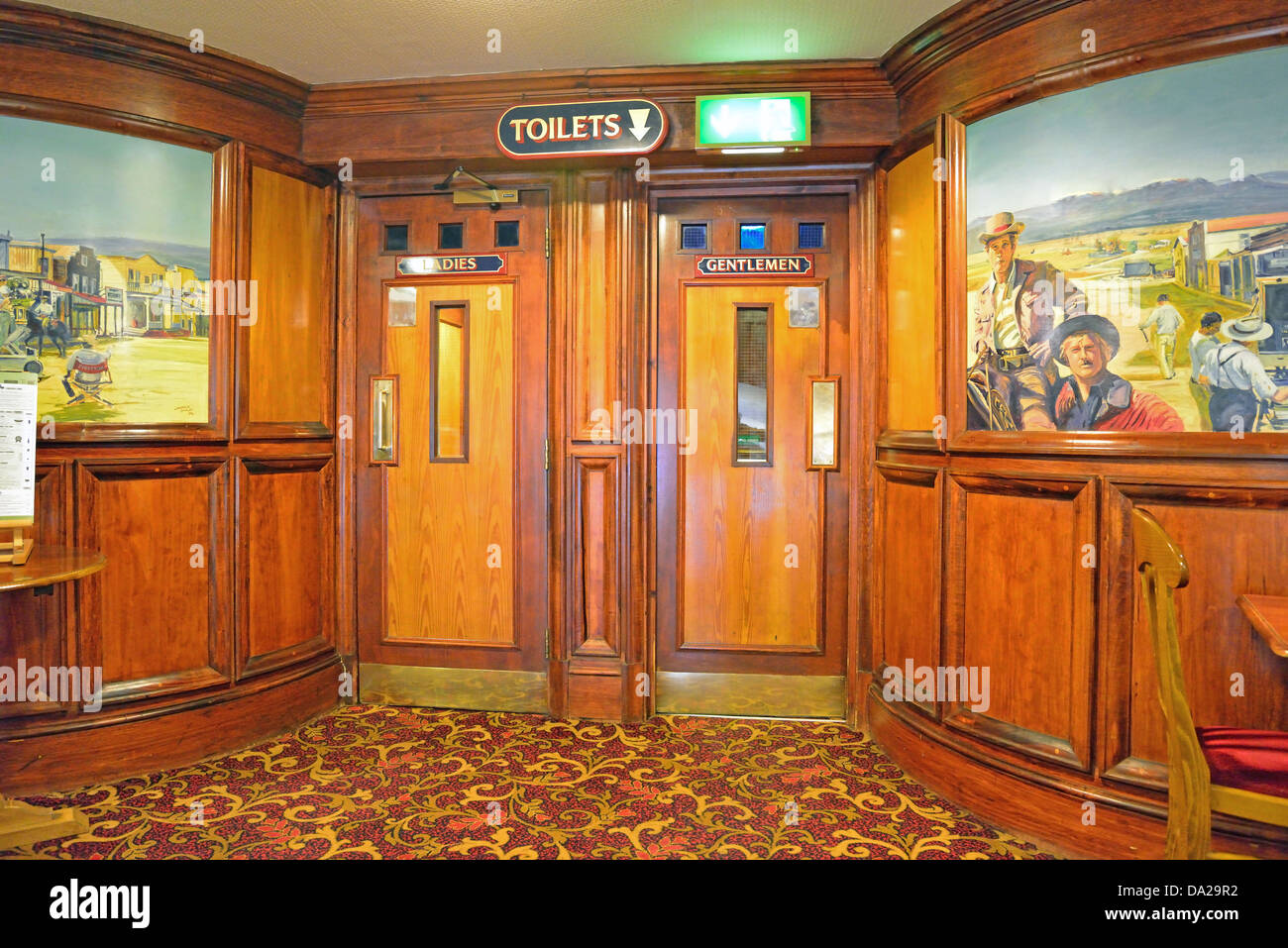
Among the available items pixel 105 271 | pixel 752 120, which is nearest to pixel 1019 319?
pixel 752 120

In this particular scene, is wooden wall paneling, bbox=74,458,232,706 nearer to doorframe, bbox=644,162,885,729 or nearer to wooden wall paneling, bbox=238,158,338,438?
wooden wall paneling, bbox=238,158,338,438

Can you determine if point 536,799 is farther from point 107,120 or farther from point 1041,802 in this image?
point 107,120

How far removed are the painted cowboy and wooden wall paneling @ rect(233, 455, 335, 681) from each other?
10.5 feet

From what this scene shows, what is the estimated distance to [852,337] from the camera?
3.83 m

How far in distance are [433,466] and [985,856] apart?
3015 millimetres

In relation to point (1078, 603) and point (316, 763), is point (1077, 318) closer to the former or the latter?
point (1078, 603)

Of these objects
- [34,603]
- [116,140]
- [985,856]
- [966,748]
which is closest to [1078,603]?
[966,748]

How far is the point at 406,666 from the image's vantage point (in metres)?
4.08

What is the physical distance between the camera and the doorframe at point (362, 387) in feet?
12.8

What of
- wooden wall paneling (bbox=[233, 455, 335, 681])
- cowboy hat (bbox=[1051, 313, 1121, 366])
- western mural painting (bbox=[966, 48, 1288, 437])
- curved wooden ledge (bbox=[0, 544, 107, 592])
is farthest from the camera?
wooden wall paneling (bbox=[233, 455, 335, 681])

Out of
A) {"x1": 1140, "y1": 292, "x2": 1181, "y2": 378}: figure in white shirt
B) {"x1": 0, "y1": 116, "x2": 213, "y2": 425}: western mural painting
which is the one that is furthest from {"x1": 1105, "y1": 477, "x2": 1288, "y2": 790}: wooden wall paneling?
{"x1": 0, "y1": 116, "x2": 213, "y2": 425}: western mural painting

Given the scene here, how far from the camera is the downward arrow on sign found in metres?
3.57

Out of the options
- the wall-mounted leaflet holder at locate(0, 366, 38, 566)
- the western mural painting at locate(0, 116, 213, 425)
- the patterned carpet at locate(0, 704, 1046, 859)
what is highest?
the western mural painting at locate(0, 116, 213, 425)

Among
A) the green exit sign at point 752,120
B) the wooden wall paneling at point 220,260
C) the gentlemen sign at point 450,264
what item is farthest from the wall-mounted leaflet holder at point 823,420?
the wooden wall paneling at point 220,260
